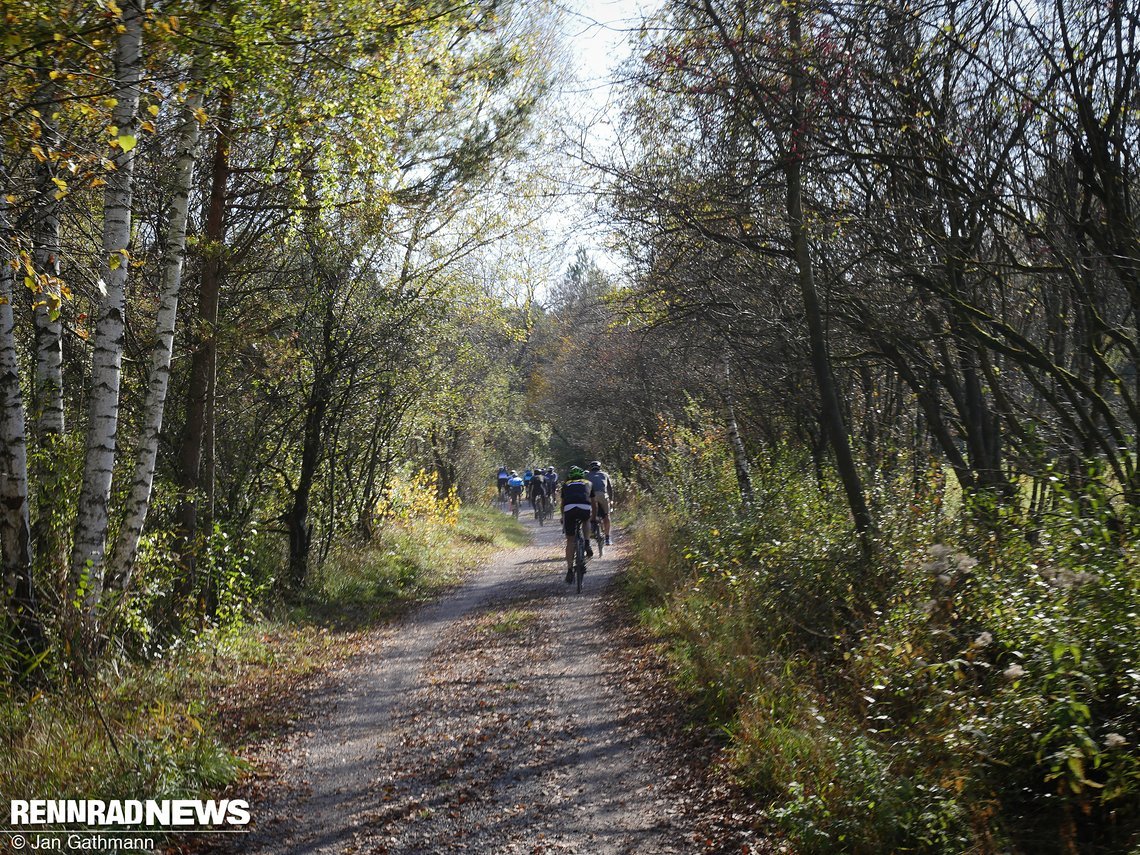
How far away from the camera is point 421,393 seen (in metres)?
14.2

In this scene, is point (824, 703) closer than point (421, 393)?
Yes

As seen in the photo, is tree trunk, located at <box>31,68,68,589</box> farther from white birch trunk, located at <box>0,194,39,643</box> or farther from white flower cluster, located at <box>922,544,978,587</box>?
white flower cluster, located at <box>922,544,978,587</box>

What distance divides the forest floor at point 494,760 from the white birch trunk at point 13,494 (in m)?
2.11

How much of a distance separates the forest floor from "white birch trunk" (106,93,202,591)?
1.97 metres

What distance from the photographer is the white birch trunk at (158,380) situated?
744cm

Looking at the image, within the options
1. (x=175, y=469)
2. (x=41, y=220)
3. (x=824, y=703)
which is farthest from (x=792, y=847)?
(x=175, y=469)

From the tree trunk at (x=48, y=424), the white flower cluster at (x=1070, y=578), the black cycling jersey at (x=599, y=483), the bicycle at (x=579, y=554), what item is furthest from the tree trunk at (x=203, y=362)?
the black cycling jersey at (x=599, y=483)

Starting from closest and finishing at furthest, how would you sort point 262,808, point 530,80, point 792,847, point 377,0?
point 792,847
point 262,808
point 377,0
point 530,80

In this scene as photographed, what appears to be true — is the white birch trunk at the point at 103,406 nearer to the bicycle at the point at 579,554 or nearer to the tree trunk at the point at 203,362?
the tree trunk at the point at 203,362

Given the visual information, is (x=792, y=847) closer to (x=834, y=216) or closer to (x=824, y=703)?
(x=824, y=703)

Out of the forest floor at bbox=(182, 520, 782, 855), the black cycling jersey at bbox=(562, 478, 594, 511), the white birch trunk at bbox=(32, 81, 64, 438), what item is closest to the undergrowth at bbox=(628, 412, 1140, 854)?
the forest floor at bbox=(182, 520, 782, 855)

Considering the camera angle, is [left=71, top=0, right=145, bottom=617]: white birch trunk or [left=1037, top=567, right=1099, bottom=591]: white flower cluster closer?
[left=1037, top=567, right=1099, bottom=591]: white flower cluster

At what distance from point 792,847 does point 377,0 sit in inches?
280

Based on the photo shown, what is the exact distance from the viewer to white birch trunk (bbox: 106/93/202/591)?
24.4 ft
